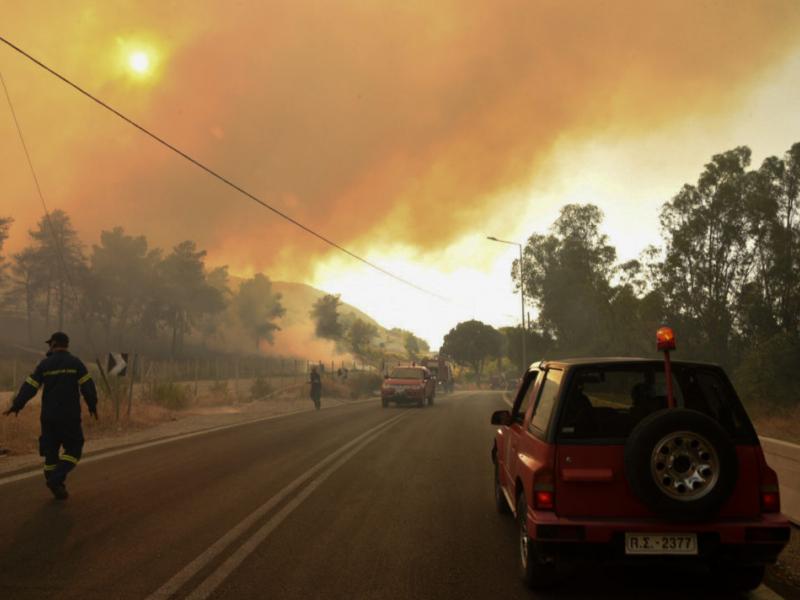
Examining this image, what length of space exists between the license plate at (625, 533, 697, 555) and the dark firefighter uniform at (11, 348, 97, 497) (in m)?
6.37

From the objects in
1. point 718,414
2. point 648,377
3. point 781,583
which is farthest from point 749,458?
point 781,583

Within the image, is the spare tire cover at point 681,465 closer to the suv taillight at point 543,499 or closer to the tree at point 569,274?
the suv taillight at point 543,499

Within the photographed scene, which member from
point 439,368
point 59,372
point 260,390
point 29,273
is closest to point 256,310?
point 29,273

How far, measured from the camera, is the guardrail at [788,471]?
6.59m

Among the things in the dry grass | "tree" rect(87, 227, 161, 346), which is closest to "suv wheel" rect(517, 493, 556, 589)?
the dry grass

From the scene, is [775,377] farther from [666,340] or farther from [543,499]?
[543,499]

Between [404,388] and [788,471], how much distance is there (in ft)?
77.7

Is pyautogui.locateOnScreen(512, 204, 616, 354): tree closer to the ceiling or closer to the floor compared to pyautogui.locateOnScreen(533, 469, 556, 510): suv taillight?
closer to the ceiling

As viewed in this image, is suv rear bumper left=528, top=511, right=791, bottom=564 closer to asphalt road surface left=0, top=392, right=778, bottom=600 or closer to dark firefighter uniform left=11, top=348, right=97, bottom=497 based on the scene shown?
asphalt road surface left=0, top=392, right=778, bottom=600

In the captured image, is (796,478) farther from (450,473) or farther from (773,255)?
(773,255)

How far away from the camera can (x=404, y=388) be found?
3008 cm

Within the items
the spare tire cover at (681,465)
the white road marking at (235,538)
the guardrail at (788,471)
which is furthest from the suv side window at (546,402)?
the guardrail at (788,471)

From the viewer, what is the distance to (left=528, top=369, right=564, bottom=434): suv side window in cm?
479

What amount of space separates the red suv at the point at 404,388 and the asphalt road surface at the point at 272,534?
1833 cm
